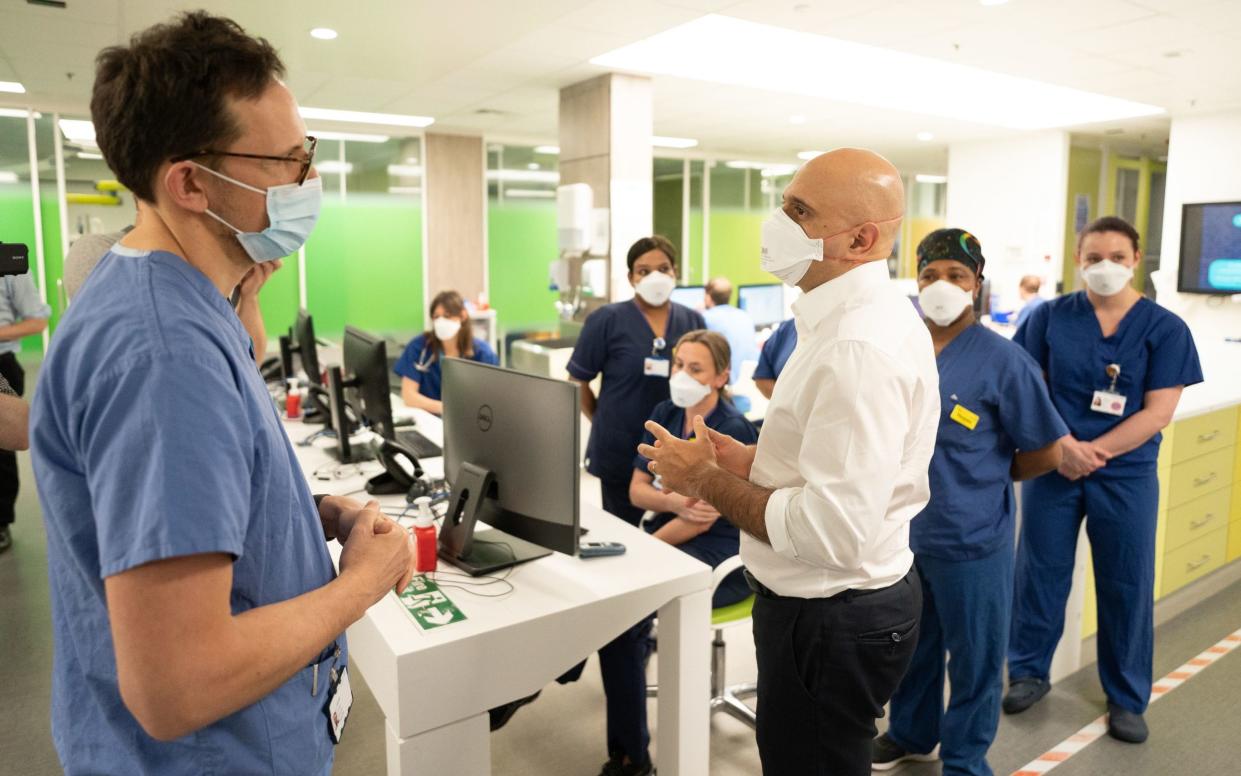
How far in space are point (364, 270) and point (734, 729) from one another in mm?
6934

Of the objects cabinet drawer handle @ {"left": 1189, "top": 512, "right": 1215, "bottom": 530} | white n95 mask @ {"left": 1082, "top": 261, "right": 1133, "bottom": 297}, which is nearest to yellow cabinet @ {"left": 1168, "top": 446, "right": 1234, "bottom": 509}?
cabinet drawer handle @ {"left": 1189, "top": 512, "right": 1215, "bottom": 530}

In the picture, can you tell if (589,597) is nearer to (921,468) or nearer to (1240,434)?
(921,468)

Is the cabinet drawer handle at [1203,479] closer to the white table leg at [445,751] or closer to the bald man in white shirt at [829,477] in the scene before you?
the bald man in white shirt at [829,477]

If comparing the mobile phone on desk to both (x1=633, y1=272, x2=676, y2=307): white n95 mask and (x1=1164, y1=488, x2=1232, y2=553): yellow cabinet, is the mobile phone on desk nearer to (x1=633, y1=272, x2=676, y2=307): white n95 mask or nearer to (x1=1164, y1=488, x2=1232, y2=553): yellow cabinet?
(x1=633, y1=272, x2=676, y2=307): white n95 mask

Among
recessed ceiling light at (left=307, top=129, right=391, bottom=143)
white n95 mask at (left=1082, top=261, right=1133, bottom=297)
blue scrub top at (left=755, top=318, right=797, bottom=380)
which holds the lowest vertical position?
blue scrub top at (left=755, top=318, right=797, bottom=380)

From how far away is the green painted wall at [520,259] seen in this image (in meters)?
9.01

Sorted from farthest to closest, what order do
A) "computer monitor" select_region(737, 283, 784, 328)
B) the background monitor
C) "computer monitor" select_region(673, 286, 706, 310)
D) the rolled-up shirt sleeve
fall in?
1. the background monitor
2. "computer monitor" select_region(737, 283, 784, 328)
3. "computer monitor" select_region(673, 286, 706, 310)
4. the rolled-up shirt sleeve

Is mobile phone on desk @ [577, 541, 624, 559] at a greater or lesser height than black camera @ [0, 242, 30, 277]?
lesser

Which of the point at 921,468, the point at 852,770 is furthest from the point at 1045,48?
the point at 852,770

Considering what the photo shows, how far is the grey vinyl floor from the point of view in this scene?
2393mm

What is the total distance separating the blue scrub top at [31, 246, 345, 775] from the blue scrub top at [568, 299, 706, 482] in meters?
2.17

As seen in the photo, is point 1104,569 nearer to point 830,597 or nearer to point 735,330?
point 830,597

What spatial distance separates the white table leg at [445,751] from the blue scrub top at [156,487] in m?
0.65

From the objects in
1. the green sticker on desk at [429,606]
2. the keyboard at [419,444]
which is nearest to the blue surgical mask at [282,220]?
the green sticker on desk at [429,606]
